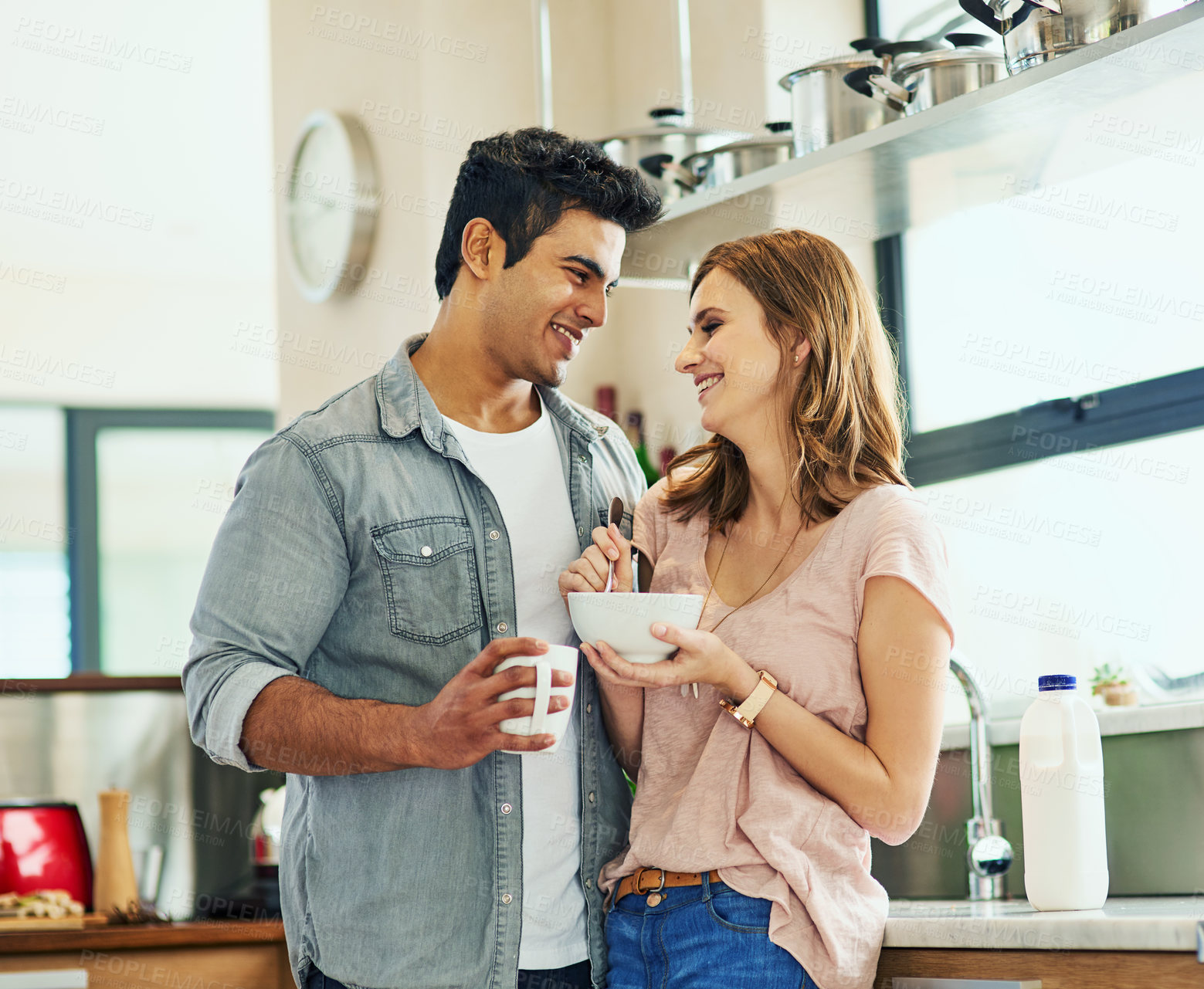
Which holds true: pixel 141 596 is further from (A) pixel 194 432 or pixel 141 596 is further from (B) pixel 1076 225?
(B) pixel 1076 225

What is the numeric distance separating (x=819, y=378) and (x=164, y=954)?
1.32 m

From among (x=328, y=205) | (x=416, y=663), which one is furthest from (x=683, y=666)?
(x=328, y=205)

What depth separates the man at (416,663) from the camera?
1399 mm

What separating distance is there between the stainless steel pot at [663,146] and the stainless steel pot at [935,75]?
32 centimetres

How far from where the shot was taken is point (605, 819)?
1.56 metres

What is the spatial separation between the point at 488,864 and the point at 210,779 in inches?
A: 49.1

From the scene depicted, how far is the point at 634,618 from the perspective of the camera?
1.33m

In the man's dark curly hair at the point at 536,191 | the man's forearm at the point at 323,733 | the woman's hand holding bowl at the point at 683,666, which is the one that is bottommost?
the man's forearm at the point at 323,733

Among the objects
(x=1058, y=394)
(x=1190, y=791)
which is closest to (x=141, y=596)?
(x=1058, y=394)

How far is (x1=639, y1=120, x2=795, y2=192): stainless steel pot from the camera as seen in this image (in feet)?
7.08

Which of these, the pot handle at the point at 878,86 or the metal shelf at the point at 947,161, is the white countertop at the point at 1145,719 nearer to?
the metal shelf at the point at 947,161

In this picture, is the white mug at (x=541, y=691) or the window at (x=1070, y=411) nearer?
the white mug at (x=541, y=691)

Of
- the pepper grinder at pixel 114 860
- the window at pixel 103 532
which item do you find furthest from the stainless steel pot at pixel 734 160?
the window at pixel 103 532

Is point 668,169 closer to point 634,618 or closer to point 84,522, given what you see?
point 634,618
